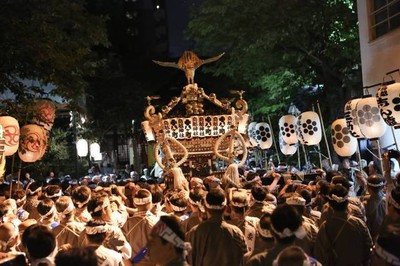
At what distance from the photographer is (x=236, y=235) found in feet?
18.5

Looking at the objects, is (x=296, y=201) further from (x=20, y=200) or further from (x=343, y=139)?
(x=343, y=139)

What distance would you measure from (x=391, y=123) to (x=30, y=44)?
7.08m

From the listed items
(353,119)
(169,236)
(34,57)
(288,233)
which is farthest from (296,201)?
(353,119)

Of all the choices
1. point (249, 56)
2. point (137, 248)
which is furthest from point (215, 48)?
point (137, 248)

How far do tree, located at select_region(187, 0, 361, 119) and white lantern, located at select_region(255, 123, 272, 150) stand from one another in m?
2.86

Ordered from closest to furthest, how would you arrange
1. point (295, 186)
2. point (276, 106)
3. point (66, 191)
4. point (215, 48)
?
1. point (295, 186)
2. point (66, 191)
3. point (276, 106)
4. point (215, 48)

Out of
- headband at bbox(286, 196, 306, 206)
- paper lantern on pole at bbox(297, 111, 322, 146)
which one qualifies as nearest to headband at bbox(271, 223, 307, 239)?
headband at bbox(286, 196, 306, 206)

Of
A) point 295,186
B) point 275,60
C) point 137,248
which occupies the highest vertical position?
point 275,60

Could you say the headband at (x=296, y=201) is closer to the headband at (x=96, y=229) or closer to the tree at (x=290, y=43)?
the headband at (x=96, y=229)

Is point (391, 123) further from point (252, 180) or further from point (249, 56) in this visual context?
point (249, 56)

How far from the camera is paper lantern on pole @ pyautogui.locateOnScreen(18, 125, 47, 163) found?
438 inches

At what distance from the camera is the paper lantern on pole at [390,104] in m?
10.6

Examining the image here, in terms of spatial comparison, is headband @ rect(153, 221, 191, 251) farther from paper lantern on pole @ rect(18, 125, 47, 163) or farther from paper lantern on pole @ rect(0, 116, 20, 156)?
paper lantern on pole @ rect(18, 125, 47, 163)

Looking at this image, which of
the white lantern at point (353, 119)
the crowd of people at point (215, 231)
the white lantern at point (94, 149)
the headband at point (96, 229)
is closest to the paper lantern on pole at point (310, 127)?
the white lantern at point (353, 119)
